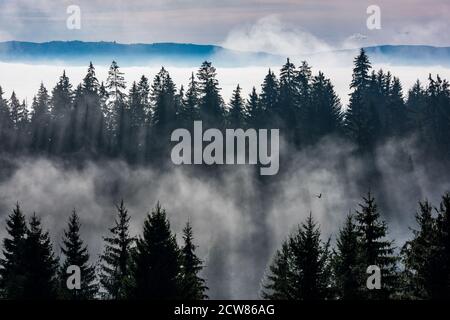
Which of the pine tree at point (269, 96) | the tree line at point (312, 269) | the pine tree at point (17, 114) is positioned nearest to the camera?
the tree line at point (312, 269)

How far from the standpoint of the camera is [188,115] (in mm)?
106688

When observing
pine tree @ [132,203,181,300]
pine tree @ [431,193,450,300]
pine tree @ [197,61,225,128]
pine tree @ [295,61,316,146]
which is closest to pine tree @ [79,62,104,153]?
pine tree @ [197,61,225,128]

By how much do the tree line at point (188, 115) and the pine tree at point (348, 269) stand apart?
245 feet

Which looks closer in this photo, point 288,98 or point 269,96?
point 288,98

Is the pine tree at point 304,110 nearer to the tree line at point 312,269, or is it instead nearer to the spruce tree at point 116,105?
the spruce tree at point 116,105

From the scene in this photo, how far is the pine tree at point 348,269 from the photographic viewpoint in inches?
1257

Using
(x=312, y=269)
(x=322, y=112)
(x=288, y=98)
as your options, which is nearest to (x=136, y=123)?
(x=288, y=98)

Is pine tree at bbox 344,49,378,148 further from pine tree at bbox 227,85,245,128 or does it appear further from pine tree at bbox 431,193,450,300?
pine tree at bbox 431,193,450,300

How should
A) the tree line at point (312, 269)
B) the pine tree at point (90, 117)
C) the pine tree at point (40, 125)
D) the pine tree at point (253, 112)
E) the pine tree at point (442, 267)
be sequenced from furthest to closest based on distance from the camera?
the pine tree at point (40, 125) → the pine tree at point (90, 117) → the pine tree at point (253, 112) → the tree line at point (312, 269) → the pine tree at point (442, 267)

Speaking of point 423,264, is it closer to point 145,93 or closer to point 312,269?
point 312,269

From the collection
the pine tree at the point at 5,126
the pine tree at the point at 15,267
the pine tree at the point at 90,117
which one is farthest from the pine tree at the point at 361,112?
the pine tree at the point at 15,267

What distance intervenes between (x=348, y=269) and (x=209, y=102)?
7765cm
